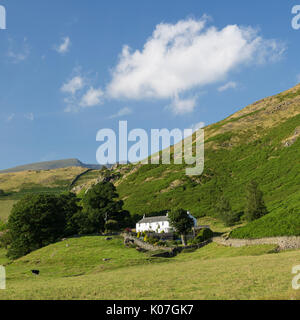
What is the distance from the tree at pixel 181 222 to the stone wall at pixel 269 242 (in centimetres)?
926

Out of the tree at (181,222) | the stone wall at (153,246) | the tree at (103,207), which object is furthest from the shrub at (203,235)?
the tree at (103,207)

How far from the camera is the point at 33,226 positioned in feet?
263

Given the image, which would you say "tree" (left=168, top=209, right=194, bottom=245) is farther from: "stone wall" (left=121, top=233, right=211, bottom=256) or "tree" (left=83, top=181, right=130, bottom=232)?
"tree" (left=83, top=181, right=130, bottom=232)

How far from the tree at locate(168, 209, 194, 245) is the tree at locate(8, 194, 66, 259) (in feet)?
105

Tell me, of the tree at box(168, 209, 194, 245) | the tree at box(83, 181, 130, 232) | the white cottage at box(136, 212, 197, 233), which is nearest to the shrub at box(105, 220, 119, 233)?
the tree at box(83, 181, 130, 232)

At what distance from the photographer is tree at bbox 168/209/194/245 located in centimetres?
7551

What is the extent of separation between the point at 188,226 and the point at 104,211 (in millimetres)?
29505

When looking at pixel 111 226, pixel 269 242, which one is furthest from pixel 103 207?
pixel 269 242

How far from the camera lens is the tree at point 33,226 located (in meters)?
78.0

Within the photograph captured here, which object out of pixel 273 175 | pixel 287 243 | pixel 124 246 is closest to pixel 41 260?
pixel 124 246

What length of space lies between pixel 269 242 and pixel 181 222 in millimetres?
24389
